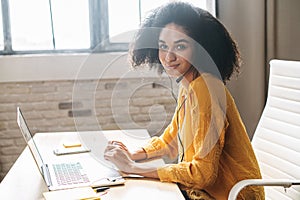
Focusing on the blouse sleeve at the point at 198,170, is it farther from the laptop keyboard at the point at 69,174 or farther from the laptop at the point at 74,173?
the laptop keyboard at the point at 69,174

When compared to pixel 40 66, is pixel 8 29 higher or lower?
higher

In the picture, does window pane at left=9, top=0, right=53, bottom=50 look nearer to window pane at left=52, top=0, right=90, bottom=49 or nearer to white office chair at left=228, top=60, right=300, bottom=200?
window pane at left=52, top=0, right=90, bottom=49

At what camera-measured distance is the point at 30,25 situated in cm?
303

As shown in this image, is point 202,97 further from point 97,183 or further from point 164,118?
point 164,118

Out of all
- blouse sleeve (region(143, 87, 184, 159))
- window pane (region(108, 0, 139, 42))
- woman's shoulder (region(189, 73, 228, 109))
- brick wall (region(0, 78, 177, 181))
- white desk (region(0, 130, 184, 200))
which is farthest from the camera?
window pane (region(108, 0, 139, 42))

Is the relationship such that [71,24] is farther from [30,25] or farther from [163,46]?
[163,46]

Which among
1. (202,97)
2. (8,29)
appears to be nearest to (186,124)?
(202,97)

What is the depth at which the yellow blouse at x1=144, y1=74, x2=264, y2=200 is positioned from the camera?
1.50 m

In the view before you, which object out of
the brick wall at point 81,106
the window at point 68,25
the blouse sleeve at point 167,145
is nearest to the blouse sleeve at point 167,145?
the blouse sleeve at point 167,145

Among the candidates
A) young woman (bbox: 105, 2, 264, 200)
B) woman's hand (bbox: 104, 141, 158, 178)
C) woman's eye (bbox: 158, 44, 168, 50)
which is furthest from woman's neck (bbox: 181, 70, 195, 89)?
woman's hand (bbox: 104, 141, 158, 178)

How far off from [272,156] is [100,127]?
144 cm

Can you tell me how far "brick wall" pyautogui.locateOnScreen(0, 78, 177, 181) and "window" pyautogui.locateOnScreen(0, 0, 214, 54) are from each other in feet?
0.83

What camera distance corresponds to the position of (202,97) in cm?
155

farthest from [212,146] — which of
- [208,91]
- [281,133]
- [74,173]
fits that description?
[74,173]
